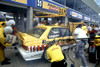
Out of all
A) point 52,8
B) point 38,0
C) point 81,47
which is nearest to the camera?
point 81,47

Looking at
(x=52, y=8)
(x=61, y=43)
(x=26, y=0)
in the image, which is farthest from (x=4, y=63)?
(x=52, y=8)

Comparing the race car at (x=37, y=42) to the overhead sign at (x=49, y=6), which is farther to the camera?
the overhead sign at (x=49, y=6)

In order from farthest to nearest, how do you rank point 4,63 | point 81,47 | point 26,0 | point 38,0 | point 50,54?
point 38,0
point 26,0
point 4,63
point 81,47
point 50,54

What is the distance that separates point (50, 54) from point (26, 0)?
23.7 feet

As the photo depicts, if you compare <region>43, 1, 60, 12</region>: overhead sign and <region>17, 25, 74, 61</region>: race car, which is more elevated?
<region>43, 1, 60, 12</region>: overhead sign

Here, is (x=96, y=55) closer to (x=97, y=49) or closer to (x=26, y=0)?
(x=97, y=49)

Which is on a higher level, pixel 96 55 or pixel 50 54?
pixel 50 54

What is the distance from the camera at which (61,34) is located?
4.21m

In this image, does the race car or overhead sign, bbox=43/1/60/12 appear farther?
overhead sign, bbox=43/1/60/12

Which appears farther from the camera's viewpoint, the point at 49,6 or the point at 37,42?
the point at 49,6

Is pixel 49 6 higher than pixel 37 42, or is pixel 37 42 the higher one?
pixel 49 6

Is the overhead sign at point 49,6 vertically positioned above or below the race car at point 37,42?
above

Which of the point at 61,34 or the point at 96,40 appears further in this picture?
the point at 61,34

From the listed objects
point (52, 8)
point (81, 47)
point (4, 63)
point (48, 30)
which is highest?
point (52, 8)
